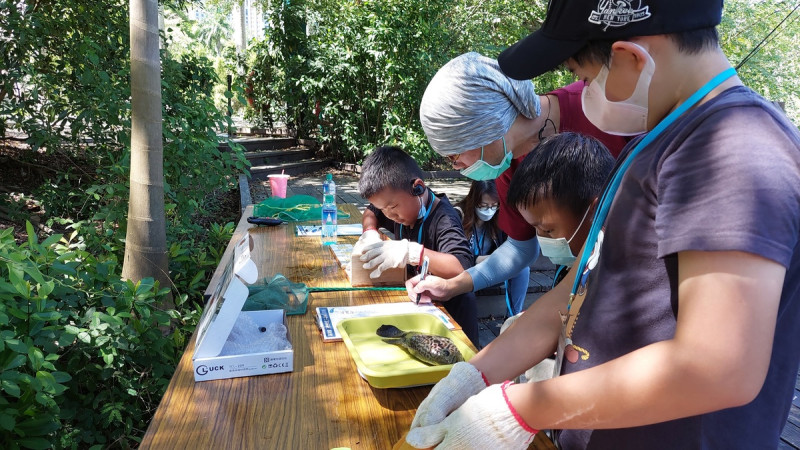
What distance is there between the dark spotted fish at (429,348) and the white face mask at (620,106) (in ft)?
2.58

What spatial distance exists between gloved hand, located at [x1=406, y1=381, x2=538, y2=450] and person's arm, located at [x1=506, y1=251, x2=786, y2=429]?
137mm

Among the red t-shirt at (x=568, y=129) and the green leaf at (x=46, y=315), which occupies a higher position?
the red t-shirt at (x=568, y=129)

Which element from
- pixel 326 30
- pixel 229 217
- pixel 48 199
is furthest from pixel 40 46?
pixel 326 30

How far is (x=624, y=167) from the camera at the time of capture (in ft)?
3.10

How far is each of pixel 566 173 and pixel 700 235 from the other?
3.18ft

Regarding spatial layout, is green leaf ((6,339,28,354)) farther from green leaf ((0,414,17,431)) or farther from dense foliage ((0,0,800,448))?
green leaf ((0,414,17,431))

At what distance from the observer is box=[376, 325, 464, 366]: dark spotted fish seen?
1548 mm

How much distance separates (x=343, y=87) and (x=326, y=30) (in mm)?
1337

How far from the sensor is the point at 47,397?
71.9 inches

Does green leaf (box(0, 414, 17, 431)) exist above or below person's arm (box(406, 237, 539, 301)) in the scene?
below

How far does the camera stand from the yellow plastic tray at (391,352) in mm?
1448

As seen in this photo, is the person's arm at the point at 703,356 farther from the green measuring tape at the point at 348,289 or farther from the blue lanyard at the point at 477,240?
the blue lanyard at the point at 477,240

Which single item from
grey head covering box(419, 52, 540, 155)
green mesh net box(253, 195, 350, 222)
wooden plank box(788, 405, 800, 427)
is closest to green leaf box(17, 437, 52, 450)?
grey head covering box(419, 52, 540, 155)

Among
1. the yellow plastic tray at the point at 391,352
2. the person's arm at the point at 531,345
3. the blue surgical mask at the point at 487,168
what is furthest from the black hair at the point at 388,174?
the person's arm at the point at 531,345
